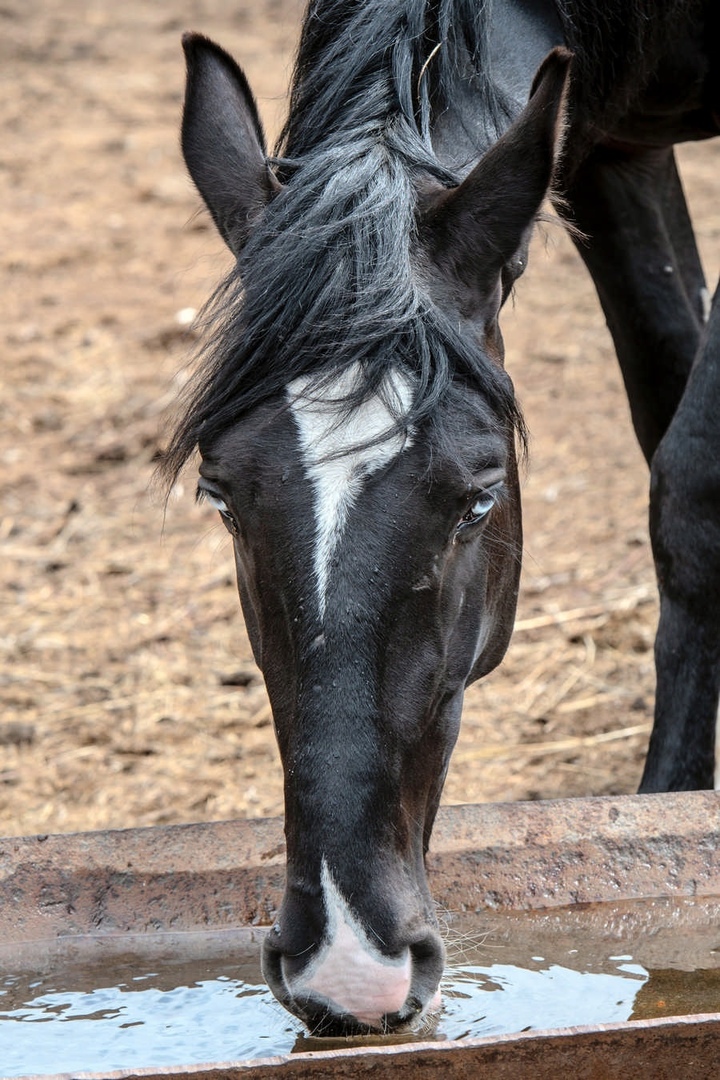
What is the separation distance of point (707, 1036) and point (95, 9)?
12.7 m

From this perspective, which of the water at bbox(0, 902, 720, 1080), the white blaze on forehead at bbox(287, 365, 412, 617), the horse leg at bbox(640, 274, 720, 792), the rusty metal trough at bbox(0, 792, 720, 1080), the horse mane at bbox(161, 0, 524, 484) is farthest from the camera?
the horse leg at bbox(640, 274, 720, 792)

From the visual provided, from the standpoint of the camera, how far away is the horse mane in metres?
2.13

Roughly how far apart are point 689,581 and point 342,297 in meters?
1.26

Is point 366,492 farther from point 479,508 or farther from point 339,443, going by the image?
point 479,508

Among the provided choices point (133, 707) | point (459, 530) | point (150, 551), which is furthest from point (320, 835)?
point (150, 551)

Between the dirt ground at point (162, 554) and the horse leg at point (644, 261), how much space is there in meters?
0.72

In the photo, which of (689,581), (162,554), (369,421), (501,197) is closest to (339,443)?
(369,421)

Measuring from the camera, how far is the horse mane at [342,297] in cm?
213

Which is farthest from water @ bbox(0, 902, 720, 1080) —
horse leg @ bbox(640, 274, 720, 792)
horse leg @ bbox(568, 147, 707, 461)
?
horse leg @ bbox(568, 147, 707, 461)

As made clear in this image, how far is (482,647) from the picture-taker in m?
2.47

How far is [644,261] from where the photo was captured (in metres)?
3.82

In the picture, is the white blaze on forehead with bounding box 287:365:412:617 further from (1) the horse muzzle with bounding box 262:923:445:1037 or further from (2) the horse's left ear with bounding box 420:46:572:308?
(1) the horse muzzle with bounding box 262:923:445:1037

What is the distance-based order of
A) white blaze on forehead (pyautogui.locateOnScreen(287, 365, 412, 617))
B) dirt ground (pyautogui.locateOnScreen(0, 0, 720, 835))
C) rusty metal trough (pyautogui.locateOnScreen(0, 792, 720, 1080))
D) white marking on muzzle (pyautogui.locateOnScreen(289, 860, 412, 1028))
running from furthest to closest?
dirt ground (pyautogui.locateOnScreen(0, 0, 720, 835)) < rusty metal trough (pyautogui.locateOnScreen(0, 792, 720, 1080)) < white blaze on forehead (pyautogui.locateOnScreen(287, 365, 412, 617)) < white marking on muzzle (pyautogui.locateOnScreen(289, 860, 412, 1028))

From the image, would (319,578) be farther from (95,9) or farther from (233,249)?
(95,9)
